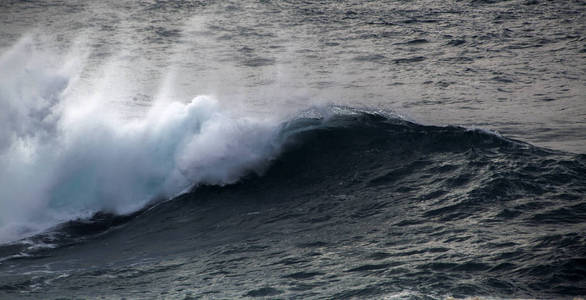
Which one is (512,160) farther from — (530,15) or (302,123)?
(530,15)

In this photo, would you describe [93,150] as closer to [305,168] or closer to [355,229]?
[305,168]

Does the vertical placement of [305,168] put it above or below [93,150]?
below

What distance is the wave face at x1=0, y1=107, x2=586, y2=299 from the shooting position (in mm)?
8000

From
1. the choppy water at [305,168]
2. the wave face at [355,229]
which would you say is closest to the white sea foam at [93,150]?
the choppy water at [305,168]

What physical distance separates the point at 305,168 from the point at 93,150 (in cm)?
451

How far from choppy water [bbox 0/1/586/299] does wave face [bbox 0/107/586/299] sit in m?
0.04

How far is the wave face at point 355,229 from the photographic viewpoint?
315 inches

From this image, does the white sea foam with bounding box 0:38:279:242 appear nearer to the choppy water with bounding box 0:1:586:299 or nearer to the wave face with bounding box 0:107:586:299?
the choppy water with bounding box 0:1:586:299

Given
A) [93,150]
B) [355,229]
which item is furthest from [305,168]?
[93,150]

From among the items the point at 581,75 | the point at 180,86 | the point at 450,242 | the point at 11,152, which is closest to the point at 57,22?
the point at 180,86

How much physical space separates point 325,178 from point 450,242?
4.32 meters

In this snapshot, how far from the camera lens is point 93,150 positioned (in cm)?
1381

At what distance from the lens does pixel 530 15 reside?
2486 centimetres

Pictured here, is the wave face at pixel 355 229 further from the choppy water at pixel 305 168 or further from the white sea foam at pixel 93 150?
the white sea foam at pixel 93 150
